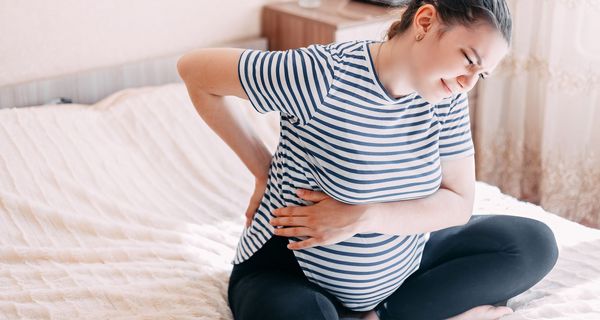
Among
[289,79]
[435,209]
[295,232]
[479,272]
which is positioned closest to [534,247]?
[479,272]

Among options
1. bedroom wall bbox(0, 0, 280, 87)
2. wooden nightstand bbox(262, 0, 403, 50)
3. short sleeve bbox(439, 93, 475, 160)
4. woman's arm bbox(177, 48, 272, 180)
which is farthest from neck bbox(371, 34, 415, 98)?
bedroom wall bbox(0, 0, 280, 87)

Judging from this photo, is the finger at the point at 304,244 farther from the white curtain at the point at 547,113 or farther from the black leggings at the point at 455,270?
the white curtain at the point at 547,113

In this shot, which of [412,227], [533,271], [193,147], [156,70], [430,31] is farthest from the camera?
[156,70]

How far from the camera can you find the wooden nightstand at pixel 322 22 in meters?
2.23

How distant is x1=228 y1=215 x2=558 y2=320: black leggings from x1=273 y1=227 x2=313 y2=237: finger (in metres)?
0.06

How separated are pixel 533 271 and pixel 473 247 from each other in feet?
0.38

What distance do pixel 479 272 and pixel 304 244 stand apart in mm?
347

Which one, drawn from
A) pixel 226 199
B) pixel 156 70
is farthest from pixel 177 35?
pixel 226 199

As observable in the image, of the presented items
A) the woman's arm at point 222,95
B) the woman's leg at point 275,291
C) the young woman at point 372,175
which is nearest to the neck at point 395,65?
the young woman at point 372,175

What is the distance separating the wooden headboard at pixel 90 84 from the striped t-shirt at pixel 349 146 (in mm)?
1017

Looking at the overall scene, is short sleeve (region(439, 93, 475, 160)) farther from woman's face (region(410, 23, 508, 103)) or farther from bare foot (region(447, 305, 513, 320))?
bare foot (region(447, 305, 513, 320))

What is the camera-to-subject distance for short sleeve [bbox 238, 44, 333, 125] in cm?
115

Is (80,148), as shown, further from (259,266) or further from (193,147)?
(259,266)

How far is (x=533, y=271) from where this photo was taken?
136 centimetres
